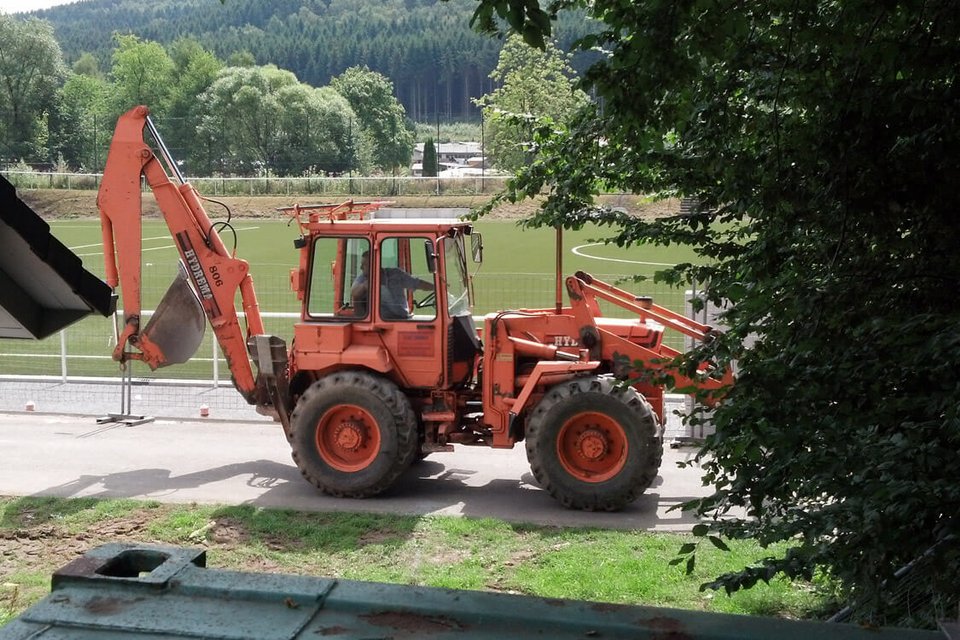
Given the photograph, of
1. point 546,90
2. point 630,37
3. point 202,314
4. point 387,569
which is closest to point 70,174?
point 546,90

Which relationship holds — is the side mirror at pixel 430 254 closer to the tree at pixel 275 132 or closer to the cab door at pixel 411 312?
the cab door at pixel 411 312

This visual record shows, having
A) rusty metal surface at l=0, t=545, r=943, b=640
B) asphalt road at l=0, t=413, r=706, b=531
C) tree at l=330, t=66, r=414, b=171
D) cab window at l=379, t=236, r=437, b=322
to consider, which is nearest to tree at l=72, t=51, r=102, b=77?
tree at l=330, t=66, r=414, b=171

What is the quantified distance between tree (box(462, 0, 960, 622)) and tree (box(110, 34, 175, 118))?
82.6 m

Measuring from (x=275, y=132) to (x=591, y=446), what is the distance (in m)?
61.2

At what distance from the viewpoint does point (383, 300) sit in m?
10.4

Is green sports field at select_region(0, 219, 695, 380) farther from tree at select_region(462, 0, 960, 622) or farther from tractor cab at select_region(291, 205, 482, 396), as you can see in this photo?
tree at select_region(462, 0, 960, 622)

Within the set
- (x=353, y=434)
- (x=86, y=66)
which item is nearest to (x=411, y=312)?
(x=353, y=434)

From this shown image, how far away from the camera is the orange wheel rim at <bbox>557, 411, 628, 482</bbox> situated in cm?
995

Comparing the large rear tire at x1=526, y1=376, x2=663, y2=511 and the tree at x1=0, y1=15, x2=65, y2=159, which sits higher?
the tree at x1=0, y1=15, x2=65, y2=159

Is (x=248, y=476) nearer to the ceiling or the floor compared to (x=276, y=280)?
nearer to the floor

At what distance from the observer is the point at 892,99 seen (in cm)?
433

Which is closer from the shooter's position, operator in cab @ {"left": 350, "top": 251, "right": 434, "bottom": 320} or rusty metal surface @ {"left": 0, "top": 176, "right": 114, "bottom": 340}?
rusty metal surface @ {"left": 0, "top": 176, "right": 114, "bottom": 340}

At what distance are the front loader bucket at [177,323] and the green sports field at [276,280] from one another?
2166 mm

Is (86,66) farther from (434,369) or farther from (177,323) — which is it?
(434,369)
